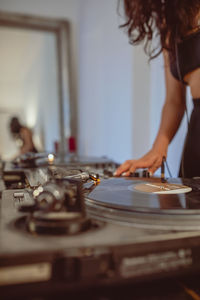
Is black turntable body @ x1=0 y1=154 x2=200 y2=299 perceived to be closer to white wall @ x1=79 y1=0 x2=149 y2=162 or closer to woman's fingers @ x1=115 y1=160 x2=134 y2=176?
woman's fingers @ x1=115 y1=160 x2=134 y2=176

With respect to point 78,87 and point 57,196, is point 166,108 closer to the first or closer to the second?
point 57,196

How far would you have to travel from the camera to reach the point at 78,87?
9.86 feet

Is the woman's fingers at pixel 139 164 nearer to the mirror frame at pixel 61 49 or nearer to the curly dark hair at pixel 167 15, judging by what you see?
the curly dark hair at pixel 167 15

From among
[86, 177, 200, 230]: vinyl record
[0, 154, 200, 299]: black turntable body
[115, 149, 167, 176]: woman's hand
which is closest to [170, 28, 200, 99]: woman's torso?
[115, 149, 167, 176]: woman's hand

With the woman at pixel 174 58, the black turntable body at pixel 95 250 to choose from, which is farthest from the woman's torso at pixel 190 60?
the black turntable body at pixel 95 250

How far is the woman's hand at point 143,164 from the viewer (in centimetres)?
87

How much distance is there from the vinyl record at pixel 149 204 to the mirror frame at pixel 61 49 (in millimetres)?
2230

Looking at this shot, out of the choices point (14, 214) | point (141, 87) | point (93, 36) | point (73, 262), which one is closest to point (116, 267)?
point (73, 262)

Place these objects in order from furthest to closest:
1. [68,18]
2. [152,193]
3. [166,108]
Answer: [68,18], [166,108], [152,193]

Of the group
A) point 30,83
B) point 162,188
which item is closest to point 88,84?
point 30,83

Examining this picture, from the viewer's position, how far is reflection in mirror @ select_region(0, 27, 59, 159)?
119 inches

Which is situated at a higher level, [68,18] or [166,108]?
[68,18]

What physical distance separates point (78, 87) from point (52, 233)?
2.74m

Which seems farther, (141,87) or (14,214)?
(141,87)
